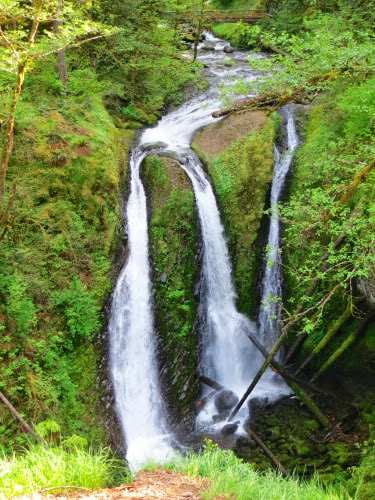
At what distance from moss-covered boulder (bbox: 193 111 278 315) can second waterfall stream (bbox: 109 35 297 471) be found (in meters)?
0.27

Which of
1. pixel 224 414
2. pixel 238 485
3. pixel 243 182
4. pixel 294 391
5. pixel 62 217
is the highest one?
Answer: pixel 243 182

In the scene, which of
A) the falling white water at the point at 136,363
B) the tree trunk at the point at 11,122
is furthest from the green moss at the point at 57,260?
the tree trunk at the point at 11,122

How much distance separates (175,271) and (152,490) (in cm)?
668

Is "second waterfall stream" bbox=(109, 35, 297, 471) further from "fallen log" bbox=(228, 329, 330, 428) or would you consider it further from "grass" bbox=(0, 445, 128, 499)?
"grass" bbox=(0, 445, 128, 499)

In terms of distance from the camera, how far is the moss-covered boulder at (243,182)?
11195mm

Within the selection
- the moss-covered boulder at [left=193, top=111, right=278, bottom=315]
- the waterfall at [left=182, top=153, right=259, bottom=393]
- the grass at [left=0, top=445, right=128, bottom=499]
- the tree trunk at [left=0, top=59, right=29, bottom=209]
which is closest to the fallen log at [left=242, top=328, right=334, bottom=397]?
the waterfall at [left=182, top=153, right=259, bottom=393]

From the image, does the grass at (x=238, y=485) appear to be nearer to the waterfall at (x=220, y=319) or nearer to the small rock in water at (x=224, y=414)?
the small rock in water at (x=224, y=414)

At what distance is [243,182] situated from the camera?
1167cm

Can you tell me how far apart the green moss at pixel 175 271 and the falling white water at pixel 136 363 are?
0.35 metres

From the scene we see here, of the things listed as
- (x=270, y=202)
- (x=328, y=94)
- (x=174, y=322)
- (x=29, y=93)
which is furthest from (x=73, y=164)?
(x=328, y=94)

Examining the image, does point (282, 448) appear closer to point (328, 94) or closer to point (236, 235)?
point (236, 235)

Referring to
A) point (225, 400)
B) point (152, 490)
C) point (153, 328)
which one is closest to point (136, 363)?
point (153, 328)

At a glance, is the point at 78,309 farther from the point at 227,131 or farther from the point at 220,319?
the point at 227,131

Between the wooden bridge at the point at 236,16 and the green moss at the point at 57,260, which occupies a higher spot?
the wooden bridge at the point at 236,16
